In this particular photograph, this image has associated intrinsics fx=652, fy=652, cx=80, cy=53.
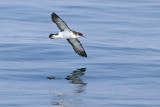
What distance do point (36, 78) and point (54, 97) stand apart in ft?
8.08

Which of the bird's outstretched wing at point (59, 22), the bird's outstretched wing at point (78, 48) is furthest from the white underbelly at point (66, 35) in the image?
the bird's outstretched wing at point (78, 48)

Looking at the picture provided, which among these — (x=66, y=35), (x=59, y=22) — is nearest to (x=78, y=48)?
(x=66, y=35)

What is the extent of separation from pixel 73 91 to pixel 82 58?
16.3 ft

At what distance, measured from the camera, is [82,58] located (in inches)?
944

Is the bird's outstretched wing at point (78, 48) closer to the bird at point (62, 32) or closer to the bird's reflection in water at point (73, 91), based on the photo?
the bird at point (62, 32)

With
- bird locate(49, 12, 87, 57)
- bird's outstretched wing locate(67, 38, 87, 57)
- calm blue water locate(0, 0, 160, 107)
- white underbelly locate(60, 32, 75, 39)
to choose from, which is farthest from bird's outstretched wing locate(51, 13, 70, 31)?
bird's outstretched wing locate(67, 38, 87, 57)

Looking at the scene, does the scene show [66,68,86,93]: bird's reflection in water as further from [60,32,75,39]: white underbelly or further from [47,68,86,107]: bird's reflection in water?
[60,32,75,39]: white underbelly

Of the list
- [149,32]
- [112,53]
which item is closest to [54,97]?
[112,53]

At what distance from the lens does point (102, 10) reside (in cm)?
3481

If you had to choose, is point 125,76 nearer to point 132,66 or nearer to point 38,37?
point 132,66

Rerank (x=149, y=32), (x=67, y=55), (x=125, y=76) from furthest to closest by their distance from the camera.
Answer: (x=149, y=32)
(x=67, y=55)
(x=125, y=76)

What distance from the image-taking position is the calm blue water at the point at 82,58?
734 inches

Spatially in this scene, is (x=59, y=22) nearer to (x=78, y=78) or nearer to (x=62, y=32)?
(x=62, y=32)

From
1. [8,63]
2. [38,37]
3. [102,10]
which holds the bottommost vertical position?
[8,63]
